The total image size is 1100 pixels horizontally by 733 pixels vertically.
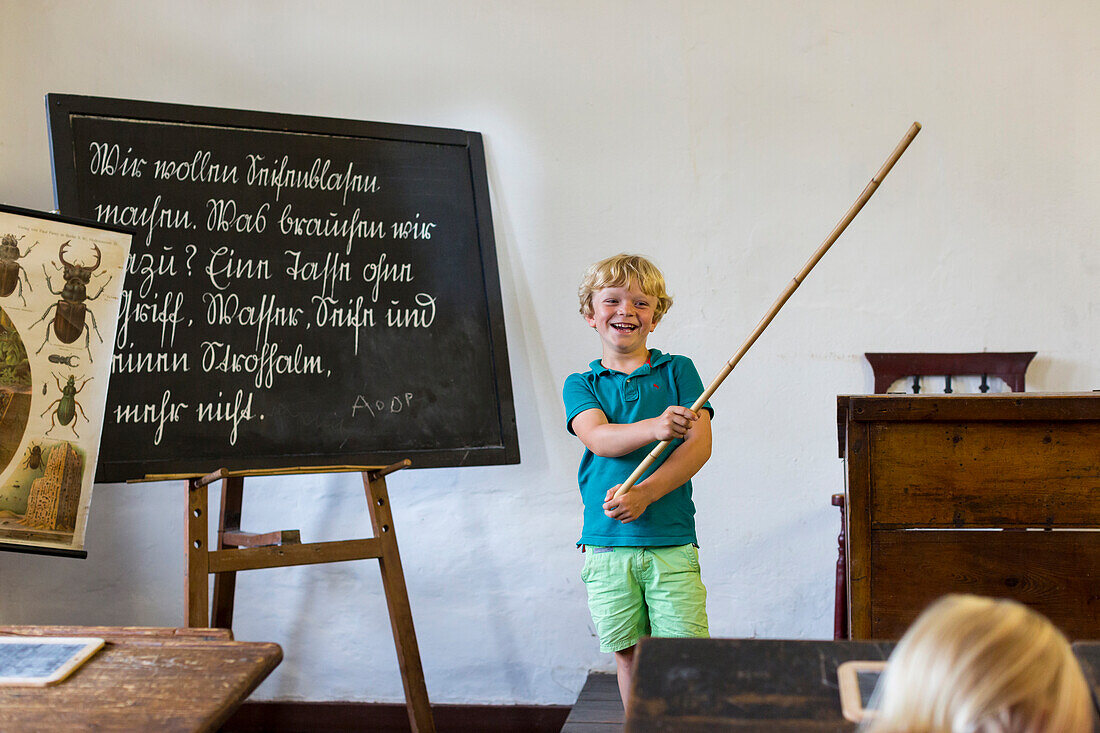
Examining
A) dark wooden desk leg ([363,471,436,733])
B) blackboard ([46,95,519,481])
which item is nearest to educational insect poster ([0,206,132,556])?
blackboard ([46,95,519,481])

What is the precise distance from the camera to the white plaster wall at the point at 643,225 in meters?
2.54

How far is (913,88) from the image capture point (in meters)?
2.56

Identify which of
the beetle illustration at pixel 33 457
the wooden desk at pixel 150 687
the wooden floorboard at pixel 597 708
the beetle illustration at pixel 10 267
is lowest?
Result: the wooden floorboard at pixel 597 708

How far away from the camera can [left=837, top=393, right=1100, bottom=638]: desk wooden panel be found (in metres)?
1.45

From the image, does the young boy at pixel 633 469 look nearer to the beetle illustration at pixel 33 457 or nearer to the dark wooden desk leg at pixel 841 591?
the dark wooden desk leg at pixel 841 591

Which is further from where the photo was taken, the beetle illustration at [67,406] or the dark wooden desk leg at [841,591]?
the dark wooden desk leg at [841,591]

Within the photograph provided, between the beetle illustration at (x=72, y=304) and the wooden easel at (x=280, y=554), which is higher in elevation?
the beetle illustration at (x=72, y=304)

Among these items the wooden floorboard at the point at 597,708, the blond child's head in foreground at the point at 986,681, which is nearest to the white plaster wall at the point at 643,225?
the wooden floorboard at the point at 597,708

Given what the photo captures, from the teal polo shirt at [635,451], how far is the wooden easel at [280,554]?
0.54 m

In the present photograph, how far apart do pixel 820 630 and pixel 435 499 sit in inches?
44.0

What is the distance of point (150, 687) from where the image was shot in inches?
36.8

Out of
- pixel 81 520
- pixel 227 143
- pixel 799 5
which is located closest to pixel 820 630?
pixel 799 5

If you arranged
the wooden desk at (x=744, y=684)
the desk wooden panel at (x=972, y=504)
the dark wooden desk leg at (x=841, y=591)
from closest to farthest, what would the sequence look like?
the wooden desk at (x=744, y=684)
the desk wooden panel at (x=972, y=504)
the dark wooden desk leg at (x=841, y=591)

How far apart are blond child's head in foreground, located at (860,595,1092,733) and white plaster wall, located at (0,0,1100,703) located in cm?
213
